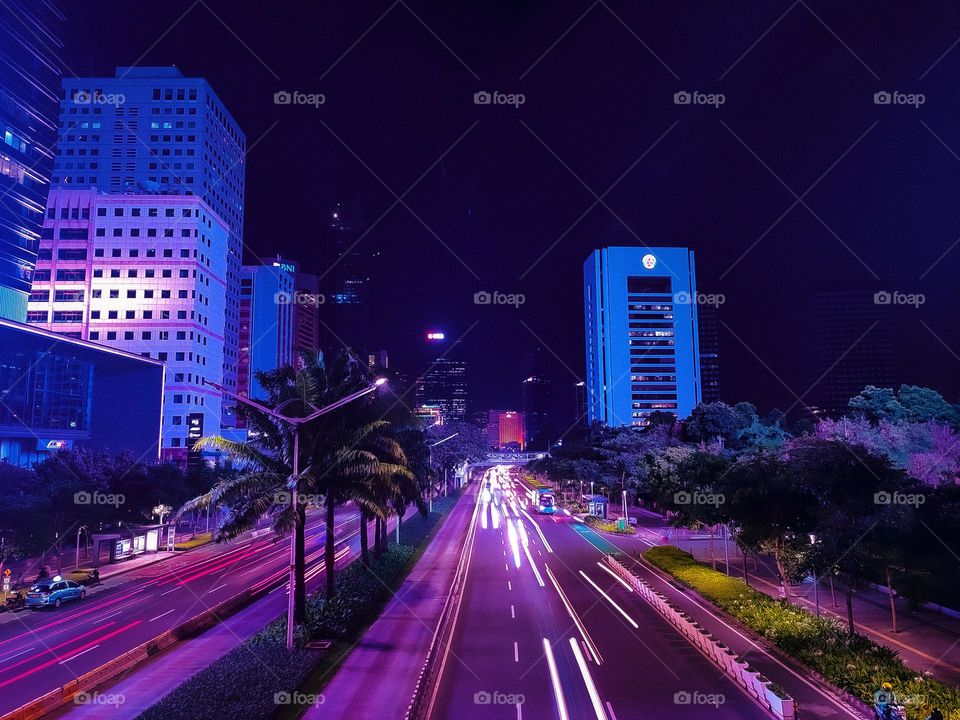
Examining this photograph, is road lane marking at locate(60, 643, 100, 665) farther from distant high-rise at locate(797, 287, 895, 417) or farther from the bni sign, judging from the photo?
distant high-rise at locate(797, 287, 895, 417)

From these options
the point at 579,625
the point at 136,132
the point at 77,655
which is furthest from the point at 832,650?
the point at 136,132

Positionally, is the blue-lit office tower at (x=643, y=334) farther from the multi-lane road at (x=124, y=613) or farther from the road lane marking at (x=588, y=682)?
the road lane marking at (x=588, y=682)

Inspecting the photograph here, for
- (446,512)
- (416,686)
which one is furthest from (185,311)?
(416,686)

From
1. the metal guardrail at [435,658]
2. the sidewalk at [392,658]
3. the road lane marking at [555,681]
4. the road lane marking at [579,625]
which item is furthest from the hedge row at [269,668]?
the road lane marking at [579,625]

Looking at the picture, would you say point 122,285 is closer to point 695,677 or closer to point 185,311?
point 185,311

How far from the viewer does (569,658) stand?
2198 cm

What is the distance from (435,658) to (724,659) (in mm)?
9363

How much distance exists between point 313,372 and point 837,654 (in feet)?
67.8

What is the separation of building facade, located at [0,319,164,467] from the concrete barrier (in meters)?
59.6

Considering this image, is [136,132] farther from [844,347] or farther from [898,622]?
[844,347]

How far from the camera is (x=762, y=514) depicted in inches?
1008

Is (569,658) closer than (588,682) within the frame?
No

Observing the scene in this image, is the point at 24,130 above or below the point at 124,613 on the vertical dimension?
above

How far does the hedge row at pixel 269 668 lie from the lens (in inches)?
613
